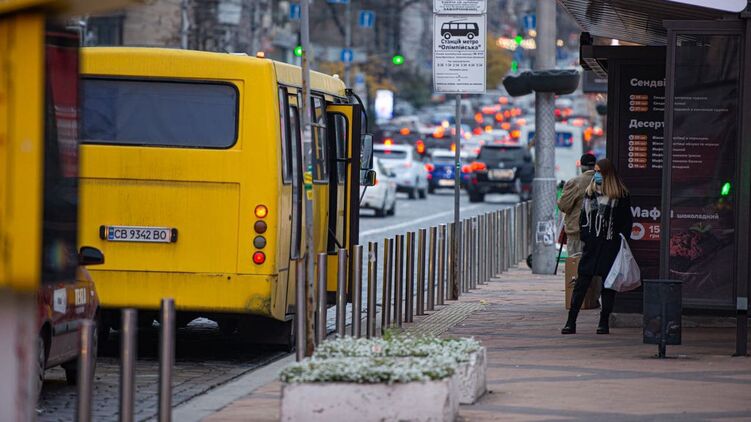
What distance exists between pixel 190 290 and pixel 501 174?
41750mm

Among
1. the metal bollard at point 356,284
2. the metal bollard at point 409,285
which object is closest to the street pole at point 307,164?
the metal bollard at point 356,284

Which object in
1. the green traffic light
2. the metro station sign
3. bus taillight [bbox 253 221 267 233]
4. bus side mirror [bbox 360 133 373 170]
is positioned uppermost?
the metro station sign

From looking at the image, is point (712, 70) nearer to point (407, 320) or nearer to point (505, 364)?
point (505, 364)

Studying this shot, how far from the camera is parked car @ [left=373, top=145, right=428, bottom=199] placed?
5622 centimetres

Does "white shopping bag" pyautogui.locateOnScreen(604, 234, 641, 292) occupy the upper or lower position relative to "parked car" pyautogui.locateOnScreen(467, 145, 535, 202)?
upper

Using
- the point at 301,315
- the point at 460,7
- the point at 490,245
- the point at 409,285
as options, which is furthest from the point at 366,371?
the point at 490,245

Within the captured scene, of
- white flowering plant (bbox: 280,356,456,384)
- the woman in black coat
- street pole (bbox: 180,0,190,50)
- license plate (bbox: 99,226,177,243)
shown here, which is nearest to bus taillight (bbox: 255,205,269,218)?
license plate (bbox: 99,226,177,243)

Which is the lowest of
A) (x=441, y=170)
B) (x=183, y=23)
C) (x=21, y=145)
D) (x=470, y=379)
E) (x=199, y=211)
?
(x=441, y=170)

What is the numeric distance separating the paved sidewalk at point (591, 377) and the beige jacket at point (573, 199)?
1.55 m

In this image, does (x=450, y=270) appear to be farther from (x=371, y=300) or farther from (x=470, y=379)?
(x=470, y=379)

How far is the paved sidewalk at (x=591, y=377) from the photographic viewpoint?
976 cm

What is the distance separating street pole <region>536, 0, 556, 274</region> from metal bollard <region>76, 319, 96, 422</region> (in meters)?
17.8

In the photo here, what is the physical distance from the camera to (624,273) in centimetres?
1494

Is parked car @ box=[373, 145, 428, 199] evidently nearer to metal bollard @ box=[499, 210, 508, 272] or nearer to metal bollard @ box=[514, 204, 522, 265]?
metal bollard @ box=[514, 204, 522, 265]
